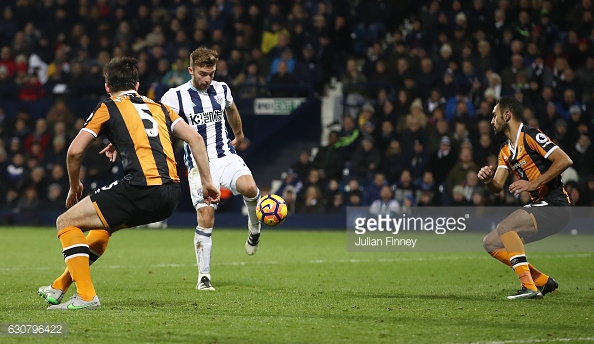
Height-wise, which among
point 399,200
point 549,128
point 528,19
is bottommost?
point 399,200

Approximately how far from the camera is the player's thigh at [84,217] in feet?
25.9

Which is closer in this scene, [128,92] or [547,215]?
[128,92]

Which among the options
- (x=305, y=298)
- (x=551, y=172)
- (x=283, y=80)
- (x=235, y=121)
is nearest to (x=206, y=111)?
(x=235, y=121)

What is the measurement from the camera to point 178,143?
72.1ft

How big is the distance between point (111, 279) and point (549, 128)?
11.0 metres

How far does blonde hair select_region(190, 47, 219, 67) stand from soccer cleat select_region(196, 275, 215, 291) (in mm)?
2199

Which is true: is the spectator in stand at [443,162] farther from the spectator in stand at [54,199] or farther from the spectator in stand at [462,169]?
the spectator in stand at [54,199]

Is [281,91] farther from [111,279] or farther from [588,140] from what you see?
[111,279]

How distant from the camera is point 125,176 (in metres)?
8.05

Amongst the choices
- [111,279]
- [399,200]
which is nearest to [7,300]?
[111,279]

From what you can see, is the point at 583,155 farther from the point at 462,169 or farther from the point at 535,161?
the point at 535,161

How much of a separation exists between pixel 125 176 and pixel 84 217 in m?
0.46

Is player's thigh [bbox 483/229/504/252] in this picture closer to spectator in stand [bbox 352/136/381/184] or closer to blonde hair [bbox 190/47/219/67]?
blonde hair [bbox 190/47/219/67]

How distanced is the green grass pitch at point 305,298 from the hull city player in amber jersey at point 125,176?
53 cm
